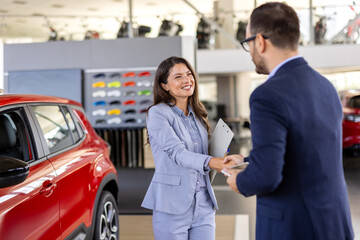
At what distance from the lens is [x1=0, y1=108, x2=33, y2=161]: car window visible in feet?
6.64

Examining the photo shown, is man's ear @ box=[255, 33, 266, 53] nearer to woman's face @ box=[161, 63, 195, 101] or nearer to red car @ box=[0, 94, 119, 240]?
woman's face @ box=[161, 63, 195, 101]

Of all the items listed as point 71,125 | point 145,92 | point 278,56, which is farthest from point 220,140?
point 145,92

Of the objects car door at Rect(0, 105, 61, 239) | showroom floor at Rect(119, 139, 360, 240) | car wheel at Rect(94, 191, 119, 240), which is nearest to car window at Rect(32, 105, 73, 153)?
car door at Rect(0, 105, 61, 239)

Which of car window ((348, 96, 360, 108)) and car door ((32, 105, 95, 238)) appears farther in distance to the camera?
car window ((348, 96, 360, 108))

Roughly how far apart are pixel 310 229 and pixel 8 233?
1168 mm

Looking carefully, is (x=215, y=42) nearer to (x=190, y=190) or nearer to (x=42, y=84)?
(x=42, y=84)

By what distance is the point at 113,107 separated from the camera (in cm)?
650

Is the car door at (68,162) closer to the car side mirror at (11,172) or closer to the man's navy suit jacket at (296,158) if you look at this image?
the car side mirror at (11,172)

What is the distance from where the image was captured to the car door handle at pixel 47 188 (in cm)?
191

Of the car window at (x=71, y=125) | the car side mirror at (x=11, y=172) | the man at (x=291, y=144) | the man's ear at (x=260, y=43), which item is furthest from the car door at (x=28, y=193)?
the man's ear at (x=260, y=43)

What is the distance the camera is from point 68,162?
7.66 feet

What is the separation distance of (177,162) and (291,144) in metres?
0.75

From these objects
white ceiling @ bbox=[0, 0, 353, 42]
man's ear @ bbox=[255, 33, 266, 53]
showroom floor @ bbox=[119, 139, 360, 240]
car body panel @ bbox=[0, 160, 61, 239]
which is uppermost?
white ceiling @ bbox=[0, 0, 353, 42]

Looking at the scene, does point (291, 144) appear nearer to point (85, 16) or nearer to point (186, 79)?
point (186, 79)
